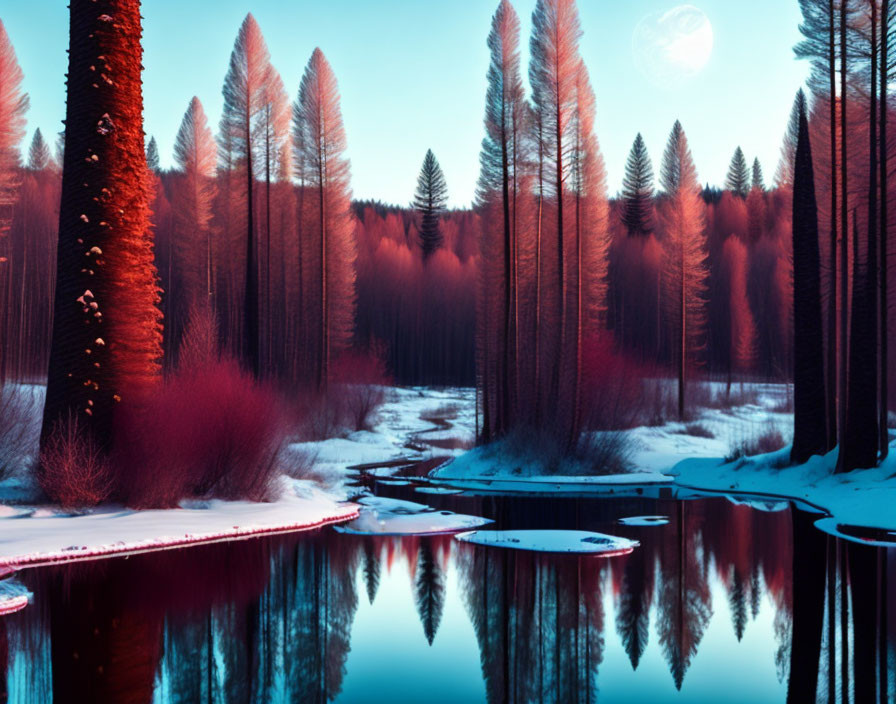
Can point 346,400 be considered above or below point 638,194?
below

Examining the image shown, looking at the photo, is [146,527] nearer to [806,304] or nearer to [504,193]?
[806,304]

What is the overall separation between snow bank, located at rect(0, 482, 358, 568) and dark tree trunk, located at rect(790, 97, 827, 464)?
28.4 feet

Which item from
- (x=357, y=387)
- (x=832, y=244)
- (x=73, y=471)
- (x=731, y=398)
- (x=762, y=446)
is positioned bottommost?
(x=762, y=446)

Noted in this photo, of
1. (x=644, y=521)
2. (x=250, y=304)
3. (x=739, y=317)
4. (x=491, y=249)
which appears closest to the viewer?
(x=644, y=521)

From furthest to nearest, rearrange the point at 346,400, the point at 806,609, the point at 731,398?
the point at 731,398 → the point at 346,400 → the point at 806,609

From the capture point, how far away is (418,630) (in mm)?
6285

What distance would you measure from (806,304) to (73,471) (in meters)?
12.7

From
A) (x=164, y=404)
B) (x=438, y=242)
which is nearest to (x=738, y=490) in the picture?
(x=164, y=404)

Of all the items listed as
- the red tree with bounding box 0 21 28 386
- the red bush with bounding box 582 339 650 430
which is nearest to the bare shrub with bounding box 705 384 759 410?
the red bush with bounding box 582 339 650 430

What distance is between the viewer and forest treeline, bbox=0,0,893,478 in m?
10.8

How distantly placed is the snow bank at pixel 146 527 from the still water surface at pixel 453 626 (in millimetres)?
398

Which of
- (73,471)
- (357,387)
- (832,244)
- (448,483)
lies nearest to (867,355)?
(832,244)

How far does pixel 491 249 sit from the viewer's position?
2150 cm

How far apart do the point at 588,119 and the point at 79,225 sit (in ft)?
42.1
